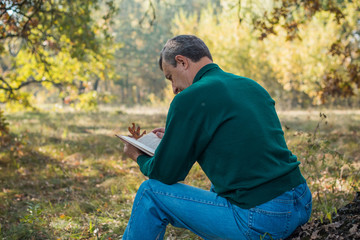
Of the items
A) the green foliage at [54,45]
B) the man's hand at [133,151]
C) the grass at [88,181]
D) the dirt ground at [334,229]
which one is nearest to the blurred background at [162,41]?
the green foliage at [54,45]

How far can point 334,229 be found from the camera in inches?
91.5

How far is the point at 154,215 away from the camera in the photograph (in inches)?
89.4

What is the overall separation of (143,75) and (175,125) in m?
A: 44.5

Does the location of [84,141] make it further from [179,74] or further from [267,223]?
[267,223]

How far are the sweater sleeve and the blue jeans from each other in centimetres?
11

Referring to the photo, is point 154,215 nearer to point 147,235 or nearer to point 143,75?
point 147,235

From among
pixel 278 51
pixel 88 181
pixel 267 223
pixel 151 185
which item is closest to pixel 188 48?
pixel 151 185

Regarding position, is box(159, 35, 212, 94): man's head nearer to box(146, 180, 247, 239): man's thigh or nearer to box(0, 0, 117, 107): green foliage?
box(146, 180, 247, 239): man's thigh

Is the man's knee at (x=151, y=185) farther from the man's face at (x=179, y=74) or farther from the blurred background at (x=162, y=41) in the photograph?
the blurred background at (x=162, y=41)

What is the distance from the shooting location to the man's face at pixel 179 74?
8.28 ft

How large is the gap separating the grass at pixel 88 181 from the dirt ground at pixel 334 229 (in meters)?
0.11

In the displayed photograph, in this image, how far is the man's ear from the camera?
248 centimetres

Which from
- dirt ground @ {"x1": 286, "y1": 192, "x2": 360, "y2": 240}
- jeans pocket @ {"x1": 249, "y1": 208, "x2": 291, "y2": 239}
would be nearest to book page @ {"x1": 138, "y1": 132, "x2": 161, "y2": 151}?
jeans pocket @ {"x1": 249, "y1": 208, "x2": 291, "y2": 239}

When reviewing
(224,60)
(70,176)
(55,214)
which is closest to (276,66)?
(224,60)
